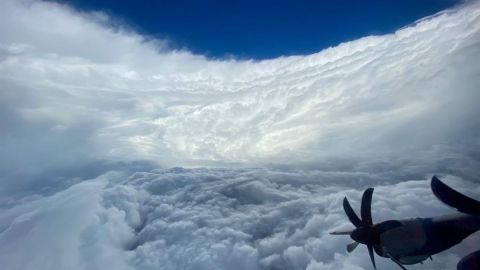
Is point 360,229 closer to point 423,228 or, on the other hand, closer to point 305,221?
point 423,228

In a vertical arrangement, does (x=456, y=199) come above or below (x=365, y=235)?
above

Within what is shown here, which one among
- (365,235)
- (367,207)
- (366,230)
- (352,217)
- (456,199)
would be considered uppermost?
(456,199)

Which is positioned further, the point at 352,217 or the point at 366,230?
the point at 352,217

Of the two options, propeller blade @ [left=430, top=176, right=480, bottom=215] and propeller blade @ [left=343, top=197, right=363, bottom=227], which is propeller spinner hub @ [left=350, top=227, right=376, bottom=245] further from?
propeller blade @ [left=430, top=176, right=480, bottom=215]

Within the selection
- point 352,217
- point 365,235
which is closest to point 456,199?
point 365,235

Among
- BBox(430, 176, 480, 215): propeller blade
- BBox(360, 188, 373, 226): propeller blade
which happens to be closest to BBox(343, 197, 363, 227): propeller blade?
BBox(360, 188, 373, 226): propeller blade

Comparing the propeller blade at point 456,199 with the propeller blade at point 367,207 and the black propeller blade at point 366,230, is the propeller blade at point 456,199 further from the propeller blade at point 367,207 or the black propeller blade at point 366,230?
the propeller blade at point 367,207

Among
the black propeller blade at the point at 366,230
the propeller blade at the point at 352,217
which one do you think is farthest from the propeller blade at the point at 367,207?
the propeller blade at the point at 352,217

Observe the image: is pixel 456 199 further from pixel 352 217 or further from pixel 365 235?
pixel 352 217

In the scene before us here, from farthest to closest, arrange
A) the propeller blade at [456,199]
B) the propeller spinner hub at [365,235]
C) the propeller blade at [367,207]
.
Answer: the propeller blade at [367,207]
the propeller spinner hub at [365,235]
the propeller blade at [456,199]
